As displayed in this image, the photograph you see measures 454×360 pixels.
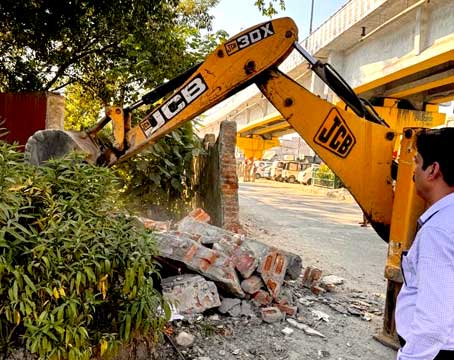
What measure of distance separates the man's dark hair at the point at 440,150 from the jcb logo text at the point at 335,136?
172 cm

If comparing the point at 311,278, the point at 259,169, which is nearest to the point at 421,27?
the point at 311,278

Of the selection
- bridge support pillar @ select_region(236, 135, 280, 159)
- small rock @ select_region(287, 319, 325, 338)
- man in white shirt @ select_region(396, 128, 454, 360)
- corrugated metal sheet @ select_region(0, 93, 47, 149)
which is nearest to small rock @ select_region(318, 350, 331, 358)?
small rock @ select_region(287, 319, 325, 338)

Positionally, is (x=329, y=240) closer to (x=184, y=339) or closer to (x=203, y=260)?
(x=203, y=260)

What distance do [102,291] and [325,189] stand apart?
18348 millimetres

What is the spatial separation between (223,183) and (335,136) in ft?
10.6

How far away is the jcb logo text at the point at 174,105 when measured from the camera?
142 inches

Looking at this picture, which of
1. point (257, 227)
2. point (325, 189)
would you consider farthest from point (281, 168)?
point (257, 227)

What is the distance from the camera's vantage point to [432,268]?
131cm

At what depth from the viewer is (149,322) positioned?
2289mm

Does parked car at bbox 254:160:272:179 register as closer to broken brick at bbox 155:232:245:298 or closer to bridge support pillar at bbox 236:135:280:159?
bridge support pillar at bbox 236:135:280:159

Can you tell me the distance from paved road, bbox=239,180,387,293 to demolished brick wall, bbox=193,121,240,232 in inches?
48.0

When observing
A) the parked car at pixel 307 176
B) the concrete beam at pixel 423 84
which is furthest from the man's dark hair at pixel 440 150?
the parked car at pixel 307 176

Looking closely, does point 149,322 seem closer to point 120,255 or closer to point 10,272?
point 120,255

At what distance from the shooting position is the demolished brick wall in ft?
20.8
